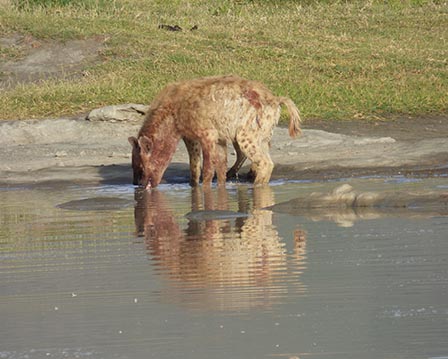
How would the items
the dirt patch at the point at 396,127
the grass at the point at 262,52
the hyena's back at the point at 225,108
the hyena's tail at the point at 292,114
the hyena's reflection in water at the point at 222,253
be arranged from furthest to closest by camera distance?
the grass at the point at 262,52 < the dirt patch at the point at 396,127 < the hyena's tail at the point at 292,114 < the hyena's back at the point at 225,108 < the hyena's reflection in water at the point at 222,253

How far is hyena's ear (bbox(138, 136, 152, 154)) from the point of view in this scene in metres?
14.4

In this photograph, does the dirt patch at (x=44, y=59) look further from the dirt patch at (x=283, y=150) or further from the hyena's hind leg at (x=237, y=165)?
the hyena's hind leg at (x=237, y=165)

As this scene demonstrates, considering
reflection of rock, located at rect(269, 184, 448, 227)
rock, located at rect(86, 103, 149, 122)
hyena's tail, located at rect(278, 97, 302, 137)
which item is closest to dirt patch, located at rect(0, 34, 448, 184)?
rock, located at rect(86, 103, 149, 122)

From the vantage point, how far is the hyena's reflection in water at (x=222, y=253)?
24.5 feet

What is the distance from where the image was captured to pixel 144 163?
47.7 ft

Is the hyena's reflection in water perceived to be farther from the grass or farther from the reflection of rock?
the grass

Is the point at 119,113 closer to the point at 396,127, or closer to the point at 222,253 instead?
the point at 396,127

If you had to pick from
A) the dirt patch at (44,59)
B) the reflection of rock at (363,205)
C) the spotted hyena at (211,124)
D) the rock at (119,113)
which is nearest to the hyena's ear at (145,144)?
the spotted hyena at (211,124)

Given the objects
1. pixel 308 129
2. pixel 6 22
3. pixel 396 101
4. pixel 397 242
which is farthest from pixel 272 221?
pixel 6 22

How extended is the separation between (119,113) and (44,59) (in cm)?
593

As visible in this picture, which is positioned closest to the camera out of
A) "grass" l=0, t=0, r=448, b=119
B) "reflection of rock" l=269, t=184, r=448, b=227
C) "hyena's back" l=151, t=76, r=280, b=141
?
"reflection of rock" l=269, t=184, r=448, b=227

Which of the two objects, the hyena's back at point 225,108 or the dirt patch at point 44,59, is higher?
the hyena's back at point 225,108

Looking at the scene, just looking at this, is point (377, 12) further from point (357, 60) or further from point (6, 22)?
point (6, 22)

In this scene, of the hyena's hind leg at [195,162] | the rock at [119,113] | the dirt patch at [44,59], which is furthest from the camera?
the dirt patch at [44,59]
